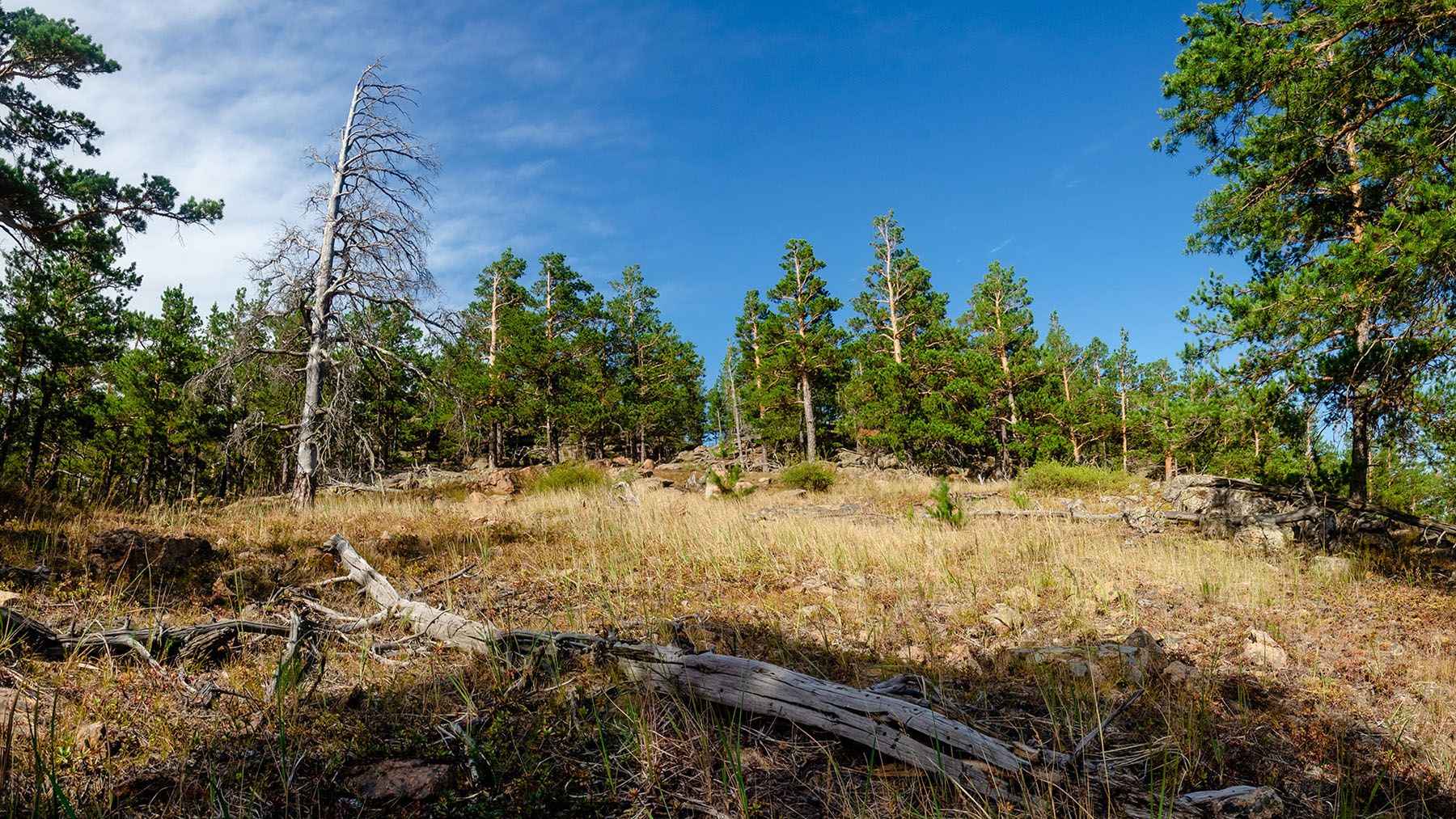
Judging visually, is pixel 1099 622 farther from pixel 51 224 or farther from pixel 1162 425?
pixel 51 224

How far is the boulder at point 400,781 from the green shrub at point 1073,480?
17208mm

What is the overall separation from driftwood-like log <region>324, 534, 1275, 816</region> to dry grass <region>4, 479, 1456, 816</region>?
0.09 metres

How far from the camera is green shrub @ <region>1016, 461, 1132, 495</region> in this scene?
16672 millimetres

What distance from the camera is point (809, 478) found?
19.3 meters

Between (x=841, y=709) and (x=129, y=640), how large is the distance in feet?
11.2

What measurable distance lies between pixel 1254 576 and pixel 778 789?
20.2ft

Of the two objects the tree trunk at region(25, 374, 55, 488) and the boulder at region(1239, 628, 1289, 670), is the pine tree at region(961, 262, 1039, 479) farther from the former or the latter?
the tree trunk at region(25, 374, 55, 488)

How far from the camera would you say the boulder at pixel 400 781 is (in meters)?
1.98

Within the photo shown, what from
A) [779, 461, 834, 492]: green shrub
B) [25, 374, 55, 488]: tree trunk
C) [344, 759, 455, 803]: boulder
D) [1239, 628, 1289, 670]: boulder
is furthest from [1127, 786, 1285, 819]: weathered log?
[25, 374, 55, 488]: tree trunk

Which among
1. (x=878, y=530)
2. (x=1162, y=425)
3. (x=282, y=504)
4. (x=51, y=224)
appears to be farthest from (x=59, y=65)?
(x=1162, y=425)

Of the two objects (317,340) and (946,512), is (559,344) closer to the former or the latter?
(317,340)

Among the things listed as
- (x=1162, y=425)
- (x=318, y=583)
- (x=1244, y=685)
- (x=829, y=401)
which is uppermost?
(x=829, y=401)

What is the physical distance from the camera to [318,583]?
4543 millimetres

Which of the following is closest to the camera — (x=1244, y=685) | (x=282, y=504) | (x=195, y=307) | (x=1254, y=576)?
(x=1244, y=685)
